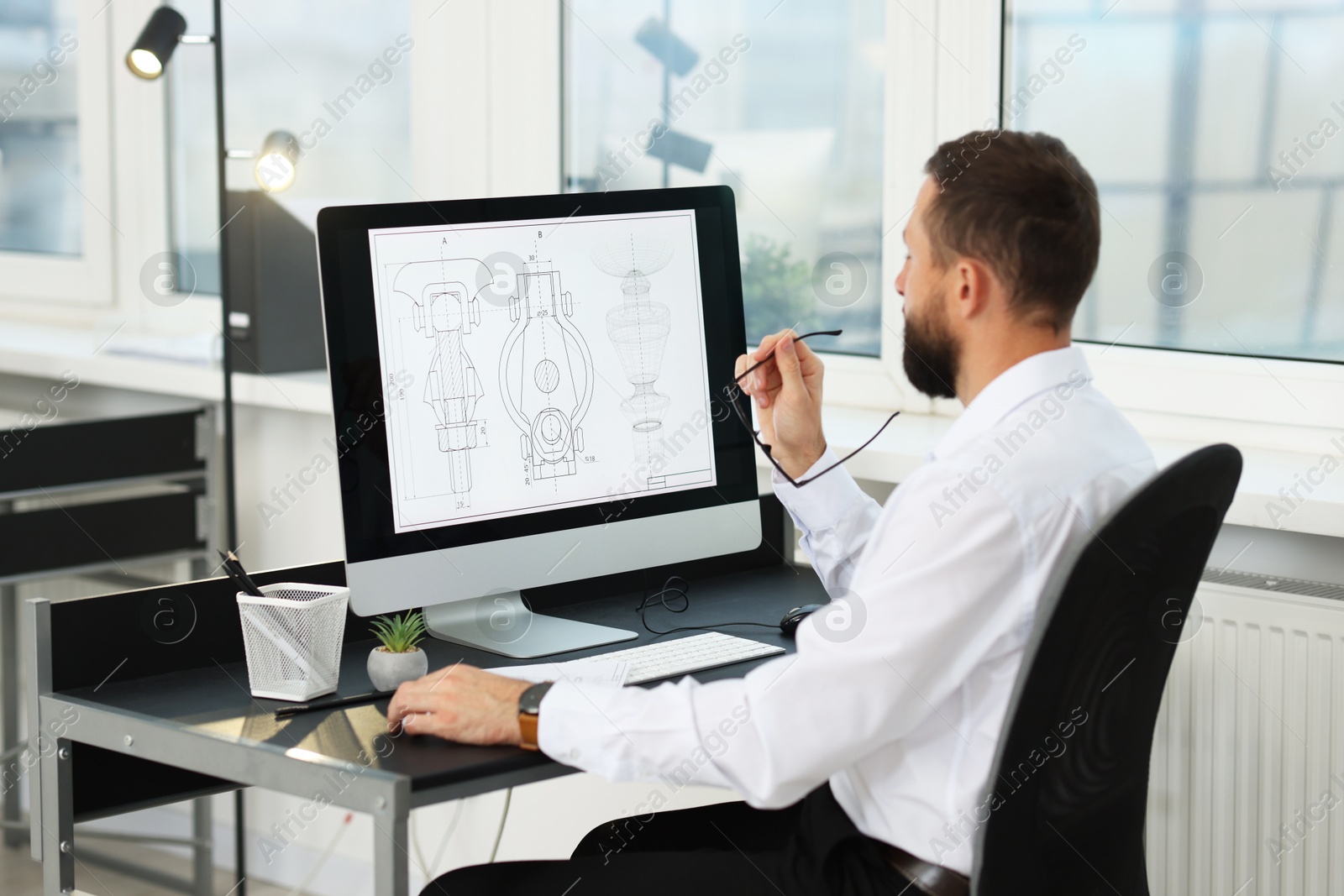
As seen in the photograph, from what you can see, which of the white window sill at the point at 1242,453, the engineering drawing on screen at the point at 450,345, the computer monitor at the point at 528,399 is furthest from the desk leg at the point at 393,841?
the white window sill at the point at 1242,453

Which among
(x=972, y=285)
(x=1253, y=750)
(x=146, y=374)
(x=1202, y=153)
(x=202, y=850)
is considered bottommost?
(x=202, y=850)

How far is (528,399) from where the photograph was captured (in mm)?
1533

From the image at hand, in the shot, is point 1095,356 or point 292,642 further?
point 1095,356

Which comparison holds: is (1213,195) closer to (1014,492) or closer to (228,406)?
(1014,492)

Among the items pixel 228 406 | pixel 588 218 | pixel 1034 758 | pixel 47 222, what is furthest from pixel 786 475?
pixel 47 222

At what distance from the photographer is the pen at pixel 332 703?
133 cm

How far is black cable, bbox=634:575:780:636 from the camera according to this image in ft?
5.46

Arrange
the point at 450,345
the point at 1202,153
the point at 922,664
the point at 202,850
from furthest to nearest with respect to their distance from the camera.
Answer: the point at 202,850
the point at 1202,153
the point at 450,345
the point at 922,664

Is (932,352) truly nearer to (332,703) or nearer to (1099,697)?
(1099,697)

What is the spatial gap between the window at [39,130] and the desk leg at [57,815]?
7.85 ft

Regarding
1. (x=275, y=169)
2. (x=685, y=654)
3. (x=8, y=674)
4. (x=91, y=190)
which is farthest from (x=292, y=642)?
(x=91, y=190)

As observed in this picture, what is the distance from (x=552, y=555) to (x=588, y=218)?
0.39 metres

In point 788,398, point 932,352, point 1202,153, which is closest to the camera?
point 932,352

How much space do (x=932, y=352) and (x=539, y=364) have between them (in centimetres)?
45
